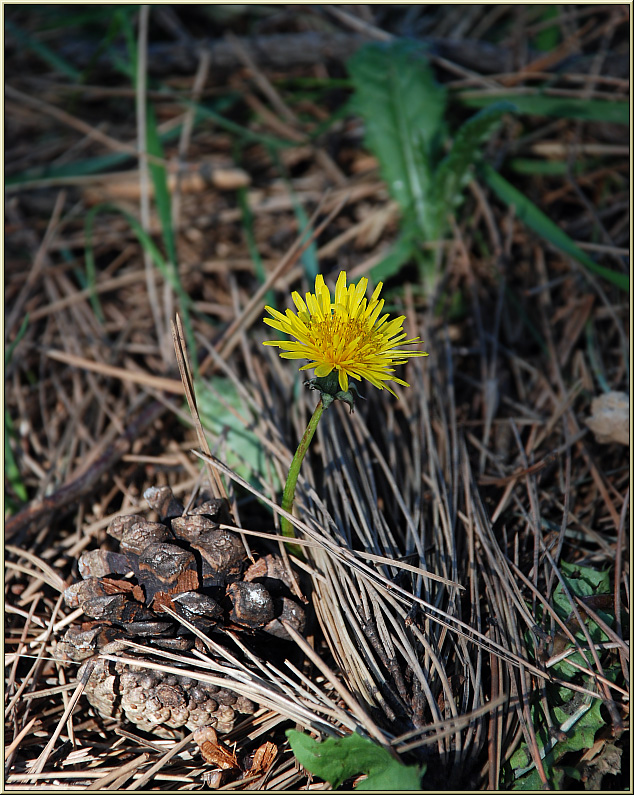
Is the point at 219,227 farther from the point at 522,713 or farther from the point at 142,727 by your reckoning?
the point at 522,713

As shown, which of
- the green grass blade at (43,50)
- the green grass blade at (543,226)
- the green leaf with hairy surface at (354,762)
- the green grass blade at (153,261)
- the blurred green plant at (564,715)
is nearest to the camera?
the green leaf with hairy surface at (354,762)

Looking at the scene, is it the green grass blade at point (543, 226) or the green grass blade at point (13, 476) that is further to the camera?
the green grass blade at point (543, 226)

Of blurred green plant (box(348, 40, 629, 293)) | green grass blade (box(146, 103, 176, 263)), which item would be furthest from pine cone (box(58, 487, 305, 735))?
blurred green plant (box(348, 40, 629, 293))

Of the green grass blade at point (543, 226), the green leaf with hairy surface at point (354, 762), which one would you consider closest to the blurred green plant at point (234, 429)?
the green leaf with hairy surface at point (354, 762)

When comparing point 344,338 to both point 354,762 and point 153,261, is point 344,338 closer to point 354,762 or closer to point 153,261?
point 354,762

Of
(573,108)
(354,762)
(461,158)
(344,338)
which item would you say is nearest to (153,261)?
(461,158)

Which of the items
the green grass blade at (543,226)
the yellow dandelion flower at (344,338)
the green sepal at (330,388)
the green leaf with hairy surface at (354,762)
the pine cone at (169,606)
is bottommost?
the green leaf with hairy surface at (354,762)

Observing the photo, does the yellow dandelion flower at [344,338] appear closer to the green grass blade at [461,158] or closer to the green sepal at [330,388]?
the green sepal at [330,388]
